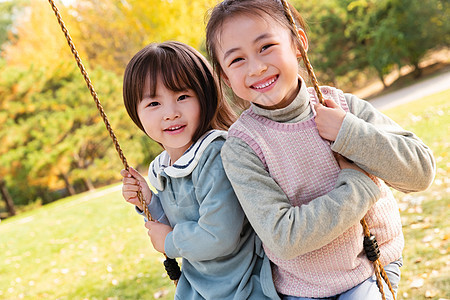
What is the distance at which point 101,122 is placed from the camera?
53.8 ft

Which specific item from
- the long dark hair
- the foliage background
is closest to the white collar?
the long dark hair

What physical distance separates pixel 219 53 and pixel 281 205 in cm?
63

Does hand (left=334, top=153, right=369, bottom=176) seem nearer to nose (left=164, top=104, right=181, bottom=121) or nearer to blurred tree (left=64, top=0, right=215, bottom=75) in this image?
nose (left=164, top=104, right=181, bottom=121)

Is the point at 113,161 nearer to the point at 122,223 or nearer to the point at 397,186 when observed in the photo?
the point at 122,223

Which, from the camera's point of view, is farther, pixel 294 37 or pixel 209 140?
pixel 209 140

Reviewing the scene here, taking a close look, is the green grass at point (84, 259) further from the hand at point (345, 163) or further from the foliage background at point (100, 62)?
the foliage background at point (100, 62)

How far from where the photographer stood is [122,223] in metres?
7.86

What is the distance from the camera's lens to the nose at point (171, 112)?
78.0 inches

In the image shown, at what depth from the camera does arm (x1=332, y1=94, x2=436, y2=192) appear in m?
1.57

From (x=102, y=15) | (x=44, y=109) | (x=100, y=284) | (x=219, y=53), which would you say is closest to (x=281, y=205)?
(x=219, y=53)

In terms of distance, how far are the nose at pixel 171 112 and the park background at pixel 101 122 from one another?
9.44 feet

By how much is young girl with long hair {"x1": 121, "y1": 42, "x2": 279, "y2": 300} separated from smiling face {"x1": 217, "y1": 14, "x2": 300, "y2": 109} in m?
0.31

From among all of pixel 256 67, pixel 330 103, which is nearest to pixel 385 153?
pixel 330 103

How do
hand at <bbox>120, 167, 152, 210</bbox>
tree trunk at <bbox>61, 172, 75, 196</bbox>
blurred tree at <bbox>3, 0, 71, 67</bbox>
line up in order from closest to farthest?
1. hand at <bbox>120, 167, 152, 210</bbox>
2. tree trunk at <bbox>61, 172, 75, 196</bbox>
3. blurred tree at <bbox>3, 0, 71, 67</bbox>
